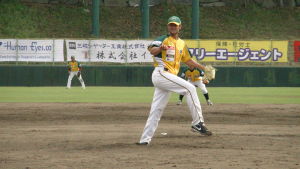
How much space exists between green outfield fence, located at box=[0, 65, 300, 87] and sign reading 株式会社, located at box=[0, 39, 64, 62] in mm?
1263

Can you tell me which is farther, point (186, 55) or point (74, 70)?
point (74, 70)

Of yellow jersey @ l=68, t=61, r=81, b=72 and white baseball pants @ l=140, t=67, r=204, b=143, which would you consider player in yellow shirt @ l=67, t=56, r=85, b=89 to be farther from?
white baseball pants @ l=140, t=67, r=204, b=143

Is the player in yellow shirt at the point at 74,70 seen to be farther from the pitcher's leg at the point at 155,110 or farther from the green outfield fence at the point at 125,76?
the pitcher's leg at the point at 155,110

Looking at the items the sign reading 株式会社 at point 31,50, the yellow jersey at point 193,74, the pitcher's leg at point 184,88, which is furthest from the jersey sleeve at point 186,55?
the sign reading 株式会社 at point 31,50

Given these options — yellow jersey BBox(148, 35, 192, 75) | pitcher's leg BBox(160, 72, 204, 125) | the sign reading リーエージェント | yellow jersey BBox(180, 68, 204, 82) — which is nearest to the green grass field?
yellow jersey BBox(180, 68, 204, 82)

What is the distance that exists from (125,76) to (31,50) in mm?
5362

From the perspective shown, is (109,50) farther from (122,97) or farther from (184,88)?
(184,88)

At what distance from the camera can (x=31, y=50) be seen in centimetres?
3719

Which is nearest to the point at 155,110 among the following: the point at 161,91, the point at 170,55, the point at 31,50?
the point at 161,91

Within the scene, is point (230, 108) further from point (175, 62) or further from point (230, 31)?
point (230, 31)

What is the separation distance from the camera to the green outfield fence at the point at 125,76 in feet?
117

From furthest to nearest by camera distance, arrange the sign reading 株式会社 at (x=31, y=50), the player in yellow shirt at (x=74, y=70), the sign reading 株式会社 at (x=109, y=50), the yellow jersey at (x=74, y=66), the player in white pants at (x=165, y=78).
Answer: the sign reading 株式会社 at (x=109, y=50) → the sign reading 株式会社 at (x=31, y=50) → the yellow jersey at (x=74, y=66) → the player in yellow shirt at (x=74, y=70) → the player in white pants at (x=165, y=78)

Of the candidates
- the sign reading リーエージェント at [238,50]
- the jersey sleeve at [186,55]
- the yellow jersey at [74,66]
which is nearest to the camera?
the jersey sleeve at [186,55]

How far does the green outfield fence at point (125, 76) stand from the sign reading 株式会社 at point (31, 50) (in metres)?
1.26
